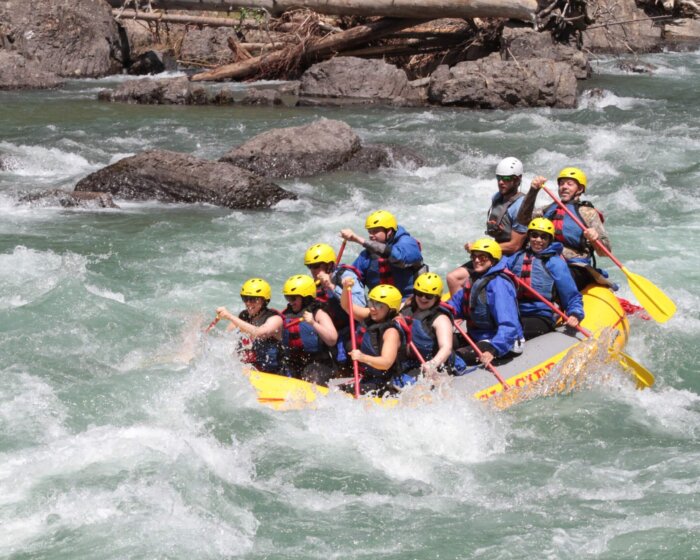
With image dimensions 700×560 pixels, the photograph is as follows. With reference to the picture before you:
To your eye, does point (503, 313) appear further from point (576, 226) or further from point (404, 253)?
point (576, 226)

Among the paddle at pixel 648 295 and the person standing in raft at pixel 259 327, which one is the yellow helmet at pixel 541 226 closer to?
the paddle at pixel 648 295

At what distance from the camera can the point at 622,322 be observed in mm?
8180

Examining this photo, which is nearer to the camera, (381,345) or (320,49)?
(381,345)

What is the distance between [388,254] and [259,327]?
1267 millimetres

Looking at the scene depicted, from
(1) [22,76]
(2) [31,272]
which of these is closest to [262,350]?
(2) [31,272]

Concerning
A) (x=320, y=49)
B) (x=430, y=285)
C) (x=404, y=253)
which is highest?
(x=430, y=285)

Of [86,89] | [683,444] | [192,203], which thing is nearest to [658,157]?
[192,203]

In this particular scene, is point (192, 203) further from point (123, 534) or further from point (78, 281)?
point (123, 534)

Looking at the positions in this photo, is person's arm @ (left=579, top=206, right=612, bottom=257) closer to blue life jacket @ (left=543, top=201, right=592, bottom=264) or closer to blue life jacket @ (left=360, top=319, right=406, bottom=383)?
blue life jacket @ (left=543, top=201, right=592, bottom=264)

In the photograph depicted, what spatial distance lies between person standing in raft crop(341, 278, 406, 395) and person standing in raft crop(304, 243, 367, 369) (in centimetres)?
28

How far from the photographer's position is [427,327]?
272 inches

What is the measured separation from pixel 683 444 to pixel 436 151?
8.59m

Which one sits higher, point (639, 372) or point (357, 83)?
point (639, 372)

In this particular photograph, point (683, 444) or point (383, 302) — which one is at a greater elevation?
point (383, 302)
